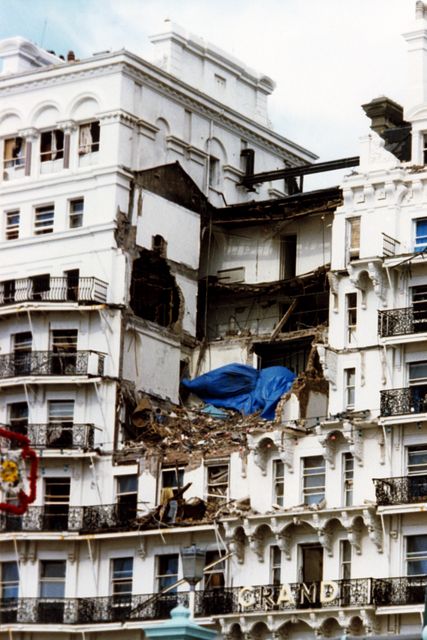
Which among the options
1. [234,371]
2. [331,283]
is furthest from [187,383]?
[331,283]

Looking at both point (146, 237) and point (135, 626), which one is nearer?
Result: point (135, 626)

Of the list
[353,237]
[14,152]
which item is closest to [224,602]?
[353,237]

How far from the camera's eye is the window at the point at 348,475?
301 feet

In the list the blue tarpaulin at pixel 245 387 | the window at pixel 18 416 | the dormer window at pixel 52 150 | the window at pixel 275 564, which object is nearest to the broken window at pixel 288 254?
the blue tarpaulin at pixel 245 387

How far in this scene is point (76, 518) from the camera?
9806 centimetres

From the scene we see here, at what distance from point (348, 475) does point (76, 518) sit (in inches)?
501

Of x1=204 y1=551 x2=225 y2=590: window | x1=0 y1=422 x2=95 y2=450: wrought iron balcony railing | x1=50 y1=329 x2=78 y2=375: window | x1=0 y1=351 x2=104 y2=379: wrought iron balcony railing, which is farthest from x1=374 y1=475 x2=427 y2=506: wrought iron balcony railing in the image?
x1=50 y1=329 x2=78 y2=375: window

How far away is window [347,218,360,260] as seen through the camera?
9588 centimetres

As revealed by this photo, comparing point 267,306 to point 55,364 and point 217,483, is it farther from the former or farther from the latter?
point 217,483

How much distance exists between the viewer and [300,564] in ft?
302

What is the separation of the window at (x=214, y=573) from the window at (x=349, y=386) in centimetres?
806

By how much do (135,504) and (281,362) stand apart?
10.0m

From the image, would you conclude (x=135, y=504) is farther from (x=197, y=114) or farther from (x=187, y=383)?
(x=197, y=114)

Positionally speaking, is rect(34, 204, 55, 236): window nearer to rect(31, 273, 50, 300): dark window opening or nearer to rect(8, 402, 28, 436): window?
rect(31, 273, 50, 300): dark window opening
